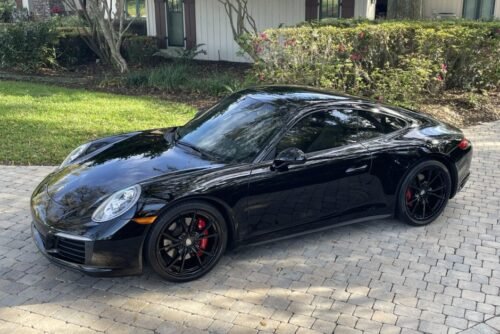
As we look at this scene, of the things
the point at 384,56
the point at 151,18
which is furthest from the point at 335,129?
the point at 151,18

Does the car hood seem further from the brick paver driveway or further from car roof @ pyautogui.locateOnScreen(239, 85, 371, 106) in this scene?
car roof @ pyautogui.locateOnScreen(239, 85, 371, 106)

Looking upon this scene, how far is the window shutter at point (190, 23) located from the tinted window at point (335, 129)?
11931 mm

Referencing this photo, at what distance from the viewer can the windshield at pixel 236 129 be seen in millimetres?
4750

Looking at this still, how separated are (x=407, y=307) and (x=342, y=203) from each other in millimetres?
1202

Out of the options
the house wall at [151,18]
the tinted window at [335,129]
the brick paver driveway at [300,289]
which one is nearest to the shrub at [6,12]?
the house wall at [151,18]

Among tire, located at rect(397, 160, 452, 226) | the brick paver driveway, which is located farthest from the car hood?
tire, located at rect(397, 160, 452, 226)

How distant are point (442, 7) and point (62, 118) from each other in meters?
13.3

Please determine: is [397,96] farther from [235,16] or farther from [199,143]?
[235,16]

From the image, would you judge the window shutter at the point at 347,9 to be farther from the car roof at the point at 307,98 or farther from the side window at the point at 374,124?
the side window at the point at 374,124

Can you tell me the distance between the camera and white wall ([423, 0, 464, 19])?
1731 centimetres

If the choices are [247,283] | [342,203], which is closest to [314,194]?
[342,203]

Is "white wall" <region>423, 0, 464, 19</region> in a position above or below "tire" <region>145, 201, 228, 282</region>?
above

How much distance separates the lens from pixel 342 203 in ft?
16.5

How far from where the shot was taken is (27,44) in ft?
47.1
